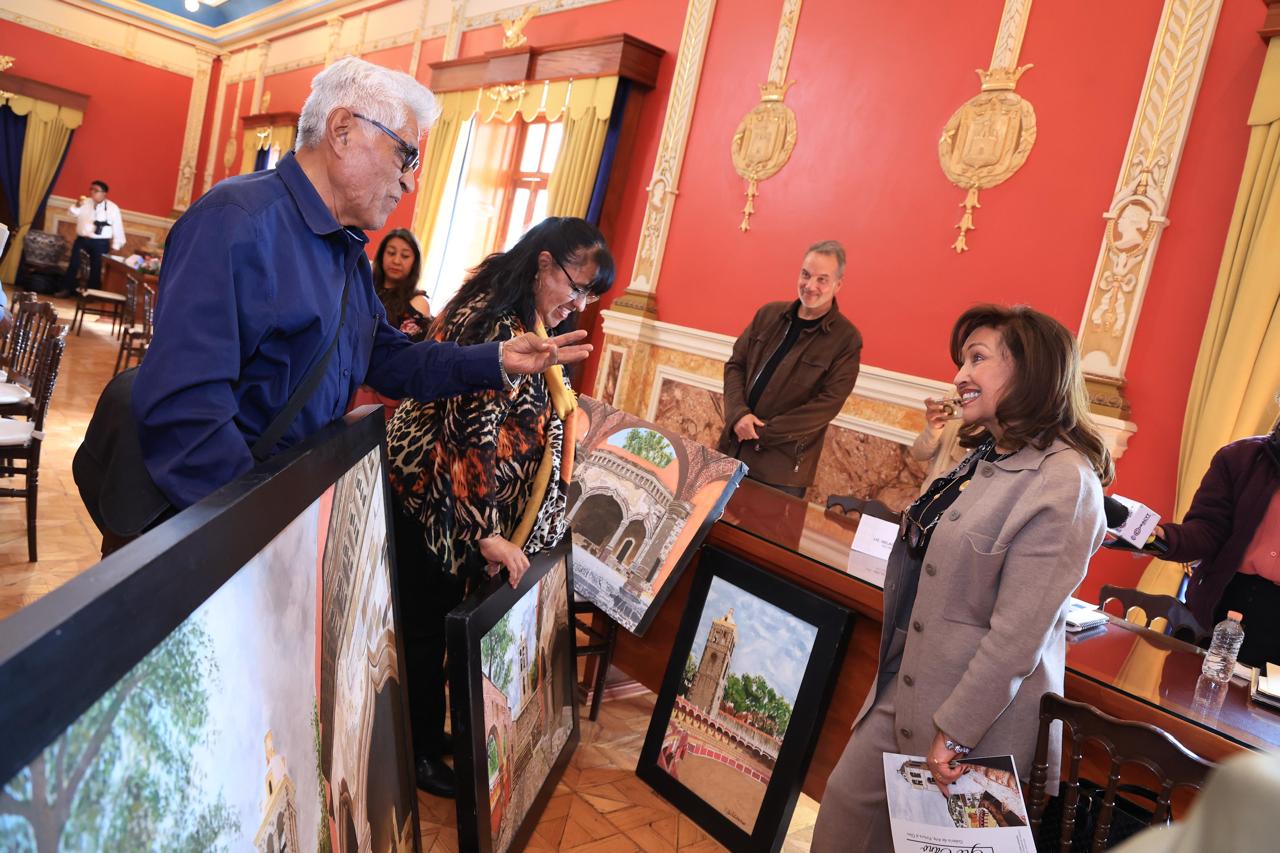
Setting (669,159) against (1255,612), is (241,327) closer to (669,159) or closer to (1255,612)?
(1255,612)

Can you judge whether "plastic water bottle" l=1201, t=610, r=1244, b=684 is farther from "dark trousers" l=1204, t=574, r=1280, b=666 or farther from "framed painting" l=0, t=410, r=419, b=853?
"framed painting" l=0, t=410, r=419, b=853

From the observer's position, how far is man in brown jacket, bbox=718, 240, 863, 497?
364cm

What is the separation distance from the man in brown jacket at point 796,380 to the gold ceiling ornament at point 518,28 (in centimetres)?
594

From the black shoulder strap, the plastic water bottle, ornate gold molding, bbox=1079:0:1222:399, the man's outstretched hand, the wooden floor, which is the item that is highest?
ornate gold molding, bbox=1079:0:1222:399

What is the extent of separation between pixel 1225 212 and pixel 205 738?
459cm

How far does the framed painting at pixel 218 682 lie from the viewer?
0.41 meters

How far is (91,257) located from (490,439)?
14.4 meters

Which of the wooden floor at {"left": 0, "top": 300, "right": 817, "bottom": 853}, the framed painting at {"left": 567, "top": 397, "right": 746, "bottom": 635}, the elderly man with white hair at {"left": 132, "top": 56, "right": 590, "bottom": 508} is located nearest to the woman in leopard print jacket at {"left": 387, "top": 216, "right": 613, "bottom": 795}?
the elderly man with white hair at {"left": 132, "top": 56, "right": 590, "bottom": 508}

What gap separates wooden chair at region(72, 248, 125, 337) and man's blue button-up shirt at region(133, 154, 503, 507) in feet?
30.4

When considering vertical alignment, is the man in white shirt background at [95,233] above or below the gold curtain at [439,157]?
below

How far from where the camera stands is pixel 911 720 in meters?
1.80

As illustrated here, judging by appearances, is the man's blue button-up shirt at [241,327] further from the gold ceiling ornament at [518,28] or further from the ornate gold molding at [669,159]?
the gold ceiling ornament at [518,28]

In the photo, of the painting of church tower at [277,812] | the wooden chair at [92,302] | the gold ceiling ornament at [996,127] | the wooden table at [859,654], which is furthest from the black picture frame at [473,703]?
the wooden chair at [92,302]

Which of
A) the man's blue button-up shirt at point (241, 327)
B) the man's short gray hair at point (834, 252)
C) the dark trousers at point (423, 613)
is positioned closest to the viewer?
the man's blue button-up shirt at point (241, 327)
